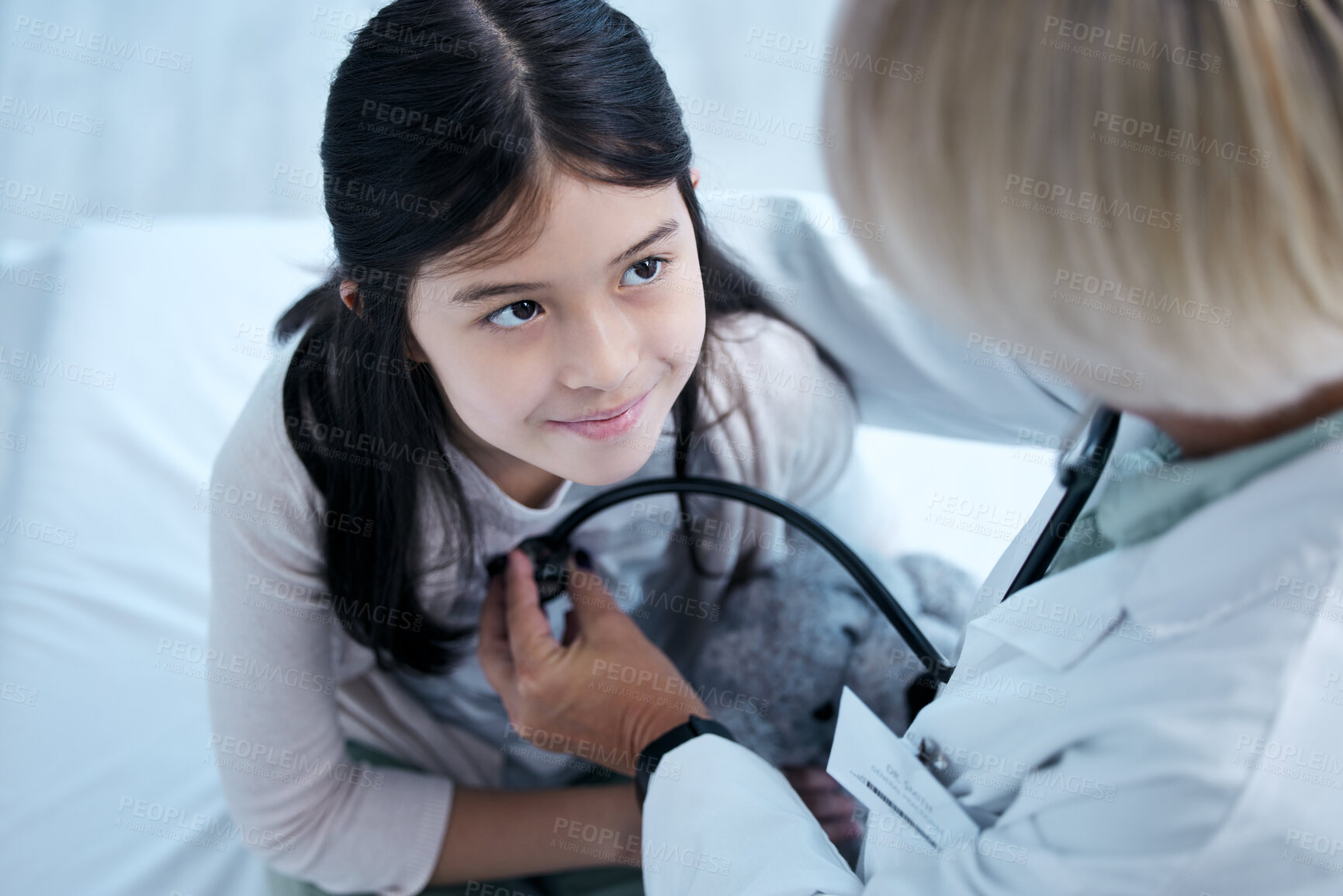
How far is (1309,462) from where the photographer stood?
1.46 ft

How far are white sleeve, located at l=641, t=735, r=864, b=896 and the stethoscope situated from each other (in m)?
0.17

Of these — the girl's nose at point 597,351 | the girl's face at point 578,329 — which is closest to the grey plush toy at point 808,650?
the girl's face at point 578,329

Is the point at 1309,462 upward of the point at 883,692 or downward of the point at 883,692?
upward

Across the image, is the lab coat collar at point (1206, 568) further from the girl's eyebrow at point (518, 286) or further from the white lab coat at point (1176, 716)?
the girl's eyebrow at point (518, 286)

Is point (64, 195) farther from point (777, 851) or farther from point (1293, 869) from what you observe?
point (1293, 869)

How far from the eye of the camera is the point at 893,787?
25.7 inches

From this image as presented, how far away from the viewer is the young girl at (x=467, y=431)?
61 cm

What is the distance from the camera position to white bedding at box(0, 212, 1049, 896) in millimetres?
1021

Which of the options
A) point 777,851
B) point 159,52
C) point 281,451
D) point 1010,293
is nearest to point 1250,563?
point 1010,293

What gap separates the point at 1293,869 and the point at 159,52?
2768 millimetres

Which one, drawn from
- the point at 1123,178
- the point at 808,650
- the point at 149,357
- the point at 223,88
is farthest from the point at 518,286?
Answer: the point at 223,88

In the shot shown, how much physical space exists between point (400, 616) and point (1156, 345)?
72cm

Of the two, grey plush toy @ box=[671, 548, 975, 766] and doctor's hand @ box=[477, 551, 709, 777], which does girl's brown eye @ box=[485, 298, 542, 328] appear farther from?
grey plush toy @ box=[671, 548, 975, 766]

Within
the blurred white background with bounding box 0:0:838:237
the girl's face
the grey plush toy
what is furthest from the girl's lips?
the blurred white background with bounding box 0:0:838:237
